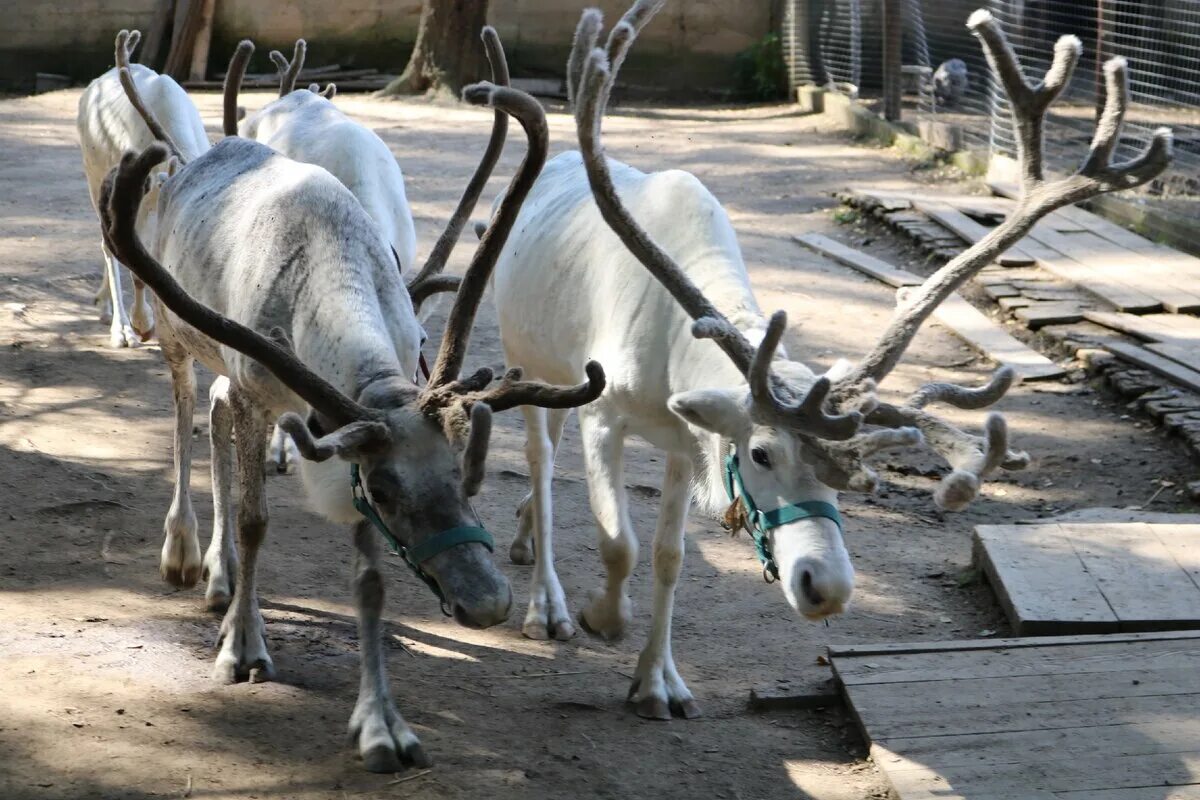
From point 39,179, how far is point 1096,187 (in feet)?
32.9

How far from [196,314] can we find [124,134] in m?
4.48

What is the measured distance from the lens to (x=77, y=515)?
5.53m

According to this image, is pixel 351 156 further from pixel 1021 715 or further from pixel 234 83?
pixel 1021 715

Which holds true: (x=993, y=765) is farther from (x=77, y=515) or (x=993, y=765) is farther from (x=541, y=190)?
(x=77, y=515)

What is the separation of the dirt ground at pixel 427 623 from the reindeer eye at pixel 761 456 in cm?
100

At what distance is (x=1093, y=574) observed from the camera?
503 centimetres

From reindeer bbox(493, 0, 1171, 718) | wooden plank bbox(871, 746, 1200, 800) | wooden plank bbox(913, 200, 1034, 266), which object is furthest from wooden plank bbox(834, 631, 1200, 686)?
wooden plank bbox(913, 200, 1034, 266)

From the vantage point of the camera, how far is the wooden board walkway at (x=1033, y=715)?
12.3 feet

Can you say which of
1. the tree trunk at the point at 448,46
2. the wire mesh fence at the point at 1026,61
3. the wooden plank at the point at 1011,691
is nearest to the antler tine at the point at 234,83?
the wooden plank at the point at 1011,691

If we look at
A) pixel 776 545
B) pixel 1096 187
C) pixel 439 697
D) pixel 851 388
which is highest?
pixel 1096 187

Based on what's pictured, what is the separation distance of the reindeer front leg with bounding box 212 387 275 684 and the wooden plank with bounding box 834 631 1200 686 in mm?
1853

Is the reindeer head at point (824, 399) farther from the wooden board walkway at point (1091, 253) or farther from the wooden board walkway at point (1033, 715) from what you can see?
the wooden board walkway at point (1091, 253)

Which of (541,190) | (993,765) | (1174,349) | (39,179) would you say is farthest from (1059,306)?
(39,179)

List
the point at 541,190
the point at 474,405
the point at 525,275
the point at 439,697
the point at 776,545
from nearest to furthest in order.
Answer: the point at 474,405 < the point at 776,545 < the point at 439,697 < the point at 525,275 < the point at 541,190
